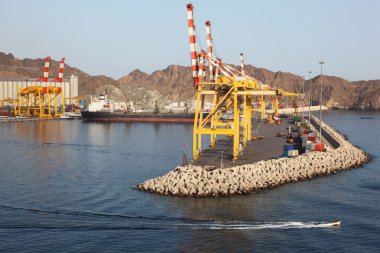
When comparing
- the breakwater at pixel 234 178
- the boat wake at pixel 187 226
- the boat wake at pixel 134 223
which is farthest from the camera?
the breakwater at pixel 234 178

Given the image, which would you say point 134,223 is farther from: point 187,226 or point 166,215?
point 187,226

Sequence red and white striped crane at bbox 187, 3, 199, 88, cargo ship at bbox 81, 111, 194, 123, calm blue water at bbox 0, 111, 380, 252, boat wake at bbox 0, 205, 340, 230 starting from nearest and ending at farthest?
calm blue water at bbox 0, 111, 380, 252, boat wake at bbox 0, 205, 340, 230, red and white striped crane at bbox 187, 3, 199, 88, cargo ship at bbox 81, 111, 194, 123

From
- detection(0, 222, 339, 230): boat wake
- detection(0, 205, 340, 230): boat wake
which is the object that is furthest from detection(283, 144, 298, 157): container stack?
detection(0, 222, 339, 230): boat wake

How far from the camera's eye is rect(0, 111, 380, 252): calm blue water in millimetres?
32969

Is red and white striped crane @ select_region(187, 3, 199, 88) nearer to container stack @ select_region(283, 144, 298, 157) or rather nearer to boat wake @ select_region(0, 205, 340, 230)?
container stack @ select_region(283, 144, 298, 157)

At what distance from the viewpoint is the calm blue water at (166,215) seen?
3297 centimetres

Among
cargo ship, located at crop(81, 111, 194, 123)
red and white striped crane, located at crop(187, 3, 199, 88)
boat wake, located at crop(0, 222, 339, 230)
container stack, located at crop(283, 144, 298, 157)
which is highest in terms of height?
red and white striped crane, located at crop(187, 3, 199, 88)

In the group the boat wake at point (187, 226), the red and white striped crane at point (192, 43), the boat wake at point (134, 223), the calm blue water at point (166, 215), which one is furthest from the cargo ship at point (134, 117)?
the boat wake at point (187, 226)

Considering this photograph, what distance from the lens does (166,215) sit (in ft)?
128

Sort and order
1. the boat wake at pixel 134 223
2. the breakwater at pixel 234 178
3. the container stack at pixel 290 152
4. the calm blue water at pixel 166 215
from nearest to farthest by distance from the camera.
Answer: the calm blue water at pixel 166 215 < the boat wake at pixel 134 223 < the breakwater at pixel 234 178 < the container stack at pixel 290 152

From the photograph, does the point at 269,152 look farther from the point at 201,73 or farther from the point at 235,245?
the point at 235,245

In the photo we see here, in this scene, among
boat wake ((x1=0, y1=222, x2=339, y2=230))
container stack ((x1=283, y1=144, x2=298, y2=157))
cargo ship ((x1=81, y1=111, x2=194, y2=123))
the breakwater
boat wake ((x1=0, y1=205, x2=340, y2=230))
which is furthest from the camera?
cargo ship ((x1=81, y1=111, x2=194, y2=123))

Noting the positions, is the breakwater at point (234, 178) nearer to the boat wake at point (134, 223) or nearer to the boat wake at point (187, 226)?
the boat wake at point (134, 223)

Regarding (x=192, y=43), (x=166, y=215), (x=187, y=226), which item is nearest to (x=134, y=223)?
(x=166, y=215)
